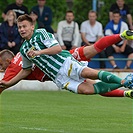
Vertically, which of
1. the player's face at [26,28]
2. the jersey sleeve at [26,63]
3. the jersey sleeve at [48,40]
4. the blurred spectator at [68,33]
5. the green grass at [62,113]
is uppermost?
the player's face at [26,28]

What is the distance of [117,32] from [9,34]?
3021mm

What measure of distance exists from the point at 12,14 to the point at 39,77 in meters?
6.87

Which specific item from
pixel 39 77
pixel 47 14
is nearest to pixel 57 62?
pixel 39 77

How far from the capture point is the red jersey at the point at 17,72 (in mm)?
13133

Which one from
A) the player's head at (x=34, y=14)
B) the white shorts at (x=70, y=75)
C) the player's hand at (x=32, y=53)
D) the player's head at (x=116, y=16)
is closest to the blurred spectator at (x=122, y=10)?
the player's head at (x=116, y=16)

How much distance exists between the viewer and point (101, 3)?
27.6 m

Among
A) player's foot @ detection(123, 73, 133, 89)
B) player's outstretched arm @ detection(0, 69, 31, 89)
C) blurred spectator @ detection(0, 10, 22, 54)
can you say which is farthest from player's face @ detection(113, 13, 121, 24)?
player's foot @ detection(123, 73, 133, 89)

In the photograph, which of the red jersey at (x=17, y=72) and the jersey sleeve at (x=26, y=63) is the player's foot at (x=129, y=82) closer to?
the jersey sleeve at (x=26, y=63)

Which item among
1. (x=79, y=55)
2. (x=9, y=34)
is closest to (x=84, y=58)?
(x=79, y=55)

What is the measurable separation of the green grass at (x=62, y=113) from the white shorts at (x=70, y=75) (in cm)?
73

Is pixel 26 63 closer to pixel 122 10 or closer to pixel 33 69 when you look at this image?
pixel 33 69

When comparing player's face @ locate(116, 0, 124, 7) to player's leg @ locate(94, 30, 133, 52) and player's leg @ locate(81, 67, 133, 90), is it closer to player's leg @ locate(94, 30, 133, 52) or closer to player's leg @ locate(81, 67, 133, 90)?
player's leg @ locate(94, 30, 133, 52)

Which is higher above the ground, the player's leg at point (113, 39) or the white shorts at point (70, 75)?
the player's leg at point (113, 39)

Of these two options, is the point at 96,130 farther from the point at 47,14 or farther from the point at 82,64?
the point at 47,14
